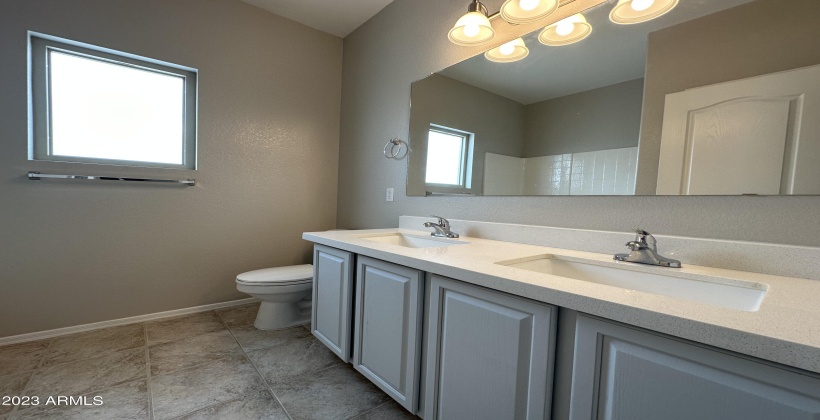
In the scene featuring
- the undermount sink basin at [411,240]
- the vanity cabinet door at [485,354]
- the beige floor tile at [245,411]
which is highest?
the undermount sink basin at [411,240]

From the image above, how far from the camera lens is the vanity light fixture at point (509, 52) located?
148cm

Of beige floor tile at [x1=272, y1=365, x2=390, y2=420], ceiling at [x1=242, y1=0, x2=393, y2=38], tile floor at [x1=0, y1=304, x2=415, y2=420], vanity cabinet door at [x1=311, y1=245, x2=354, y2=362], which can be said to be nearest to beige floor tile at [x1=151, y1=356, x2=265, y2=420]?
tile floor at [x1=0, y1=304, x2=415, y2=420]

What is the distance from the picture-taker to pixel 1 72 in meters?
1.65

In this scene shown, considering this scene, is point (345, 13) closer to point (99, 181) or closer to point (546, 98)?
point (546, 98)

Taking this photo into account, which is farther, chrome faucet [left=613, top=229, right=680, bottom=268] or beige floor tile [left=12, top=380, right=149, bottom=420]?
beige floor tile [left=12, top=380, right=149, bottom=420]

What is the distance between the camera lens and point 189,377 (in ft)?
4.84

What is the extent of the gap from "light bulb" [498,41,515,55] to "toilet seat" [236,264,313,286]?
67.9 inches

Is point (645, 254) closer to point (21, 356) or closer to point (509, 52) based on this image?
point (509, 52)

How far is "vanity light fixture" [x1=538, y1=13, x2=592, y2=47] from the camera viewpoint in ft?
4.19

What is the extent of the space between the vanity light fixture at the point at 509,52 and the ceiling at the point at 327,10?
1.12 metres

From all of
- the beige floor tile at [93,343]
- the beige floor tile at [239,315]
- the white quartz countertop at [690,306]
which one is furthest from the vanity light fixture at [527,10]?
the beige floor tile at [93,343]

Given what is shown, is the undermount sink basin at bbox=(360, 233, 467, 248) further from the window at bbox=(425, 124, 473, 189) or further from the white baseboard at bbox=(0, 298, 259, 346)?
the white baseboard at bbox=(0, 298, 259, 346)

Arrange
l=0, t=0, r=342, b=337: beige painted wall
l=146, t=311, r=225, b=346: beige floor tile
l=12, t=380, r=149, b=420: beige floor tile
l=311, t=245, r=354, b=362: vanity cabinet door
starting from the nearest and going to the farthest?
l=12, t=380, r=149, b=420: beige floor tile < l=311, t=245, r=354, b=362: vanity cabinet door < l=0, t=0, r=342, b=337: beige painted wall < l=146, t=311, r=225, b=346: beige floor tile

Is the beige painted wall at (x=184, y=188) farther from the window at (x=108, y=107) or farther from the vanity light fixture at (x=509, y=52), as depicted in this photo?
the vanity light fixture at (x=509, y=52)
